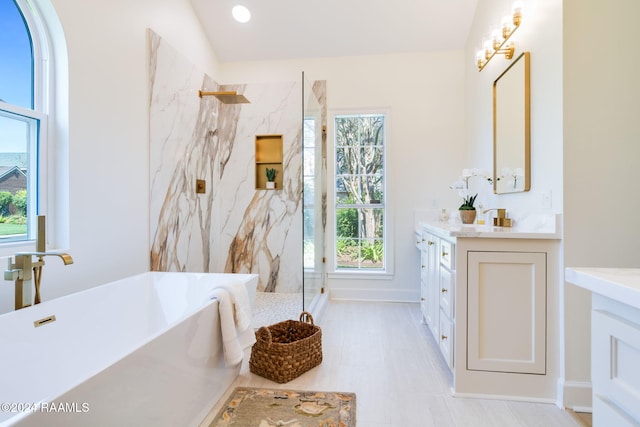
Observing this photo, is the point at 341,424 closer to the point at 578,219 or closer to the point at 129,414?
the point at 129,414

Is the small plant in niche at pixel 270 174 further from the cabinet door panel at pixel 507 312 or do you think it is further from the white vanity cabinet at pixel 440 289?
the cabinet door panel at pixel 507 312

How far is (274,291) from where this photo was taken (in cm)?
386

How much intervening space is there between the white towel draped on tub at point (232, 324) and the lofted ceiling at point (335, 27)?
2957 mm

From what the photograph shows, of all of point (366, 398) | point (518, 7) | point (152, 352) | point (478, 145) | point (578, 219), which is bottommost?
point (366, 398)

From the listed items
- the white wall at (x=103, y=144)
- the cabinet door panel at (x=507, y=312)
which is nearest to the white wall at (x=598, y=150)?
the cabinet door panel at (x=507, y=312)

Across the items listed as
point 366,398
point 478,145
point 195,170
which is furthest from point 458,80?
point 366,398

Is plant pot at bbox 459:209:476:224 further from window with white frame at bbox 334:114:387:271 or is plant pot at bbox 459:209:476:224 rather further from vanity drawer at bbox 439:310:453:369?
window with white frame at bbox 334:114:387:271

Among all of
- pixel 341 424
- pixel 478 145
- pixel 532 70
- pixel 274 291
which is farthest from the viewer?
pixel 274 291

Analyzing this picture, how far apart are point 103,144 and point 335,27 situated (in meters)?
2.57

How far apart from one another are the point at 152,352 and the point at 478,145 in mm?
3170

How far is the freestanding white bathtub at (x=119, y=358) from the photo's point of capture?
0.93m

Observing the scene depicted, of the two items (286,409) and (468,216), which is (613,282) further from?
(468,216)

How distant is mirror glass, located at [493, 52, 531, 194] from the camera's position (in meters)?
2.18

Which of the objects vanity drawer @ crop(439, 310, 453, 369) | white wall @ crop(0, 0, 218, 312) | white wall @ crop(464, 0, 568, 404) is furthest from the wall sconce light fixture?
white wall @ crop(0, 0, 218, 312)
